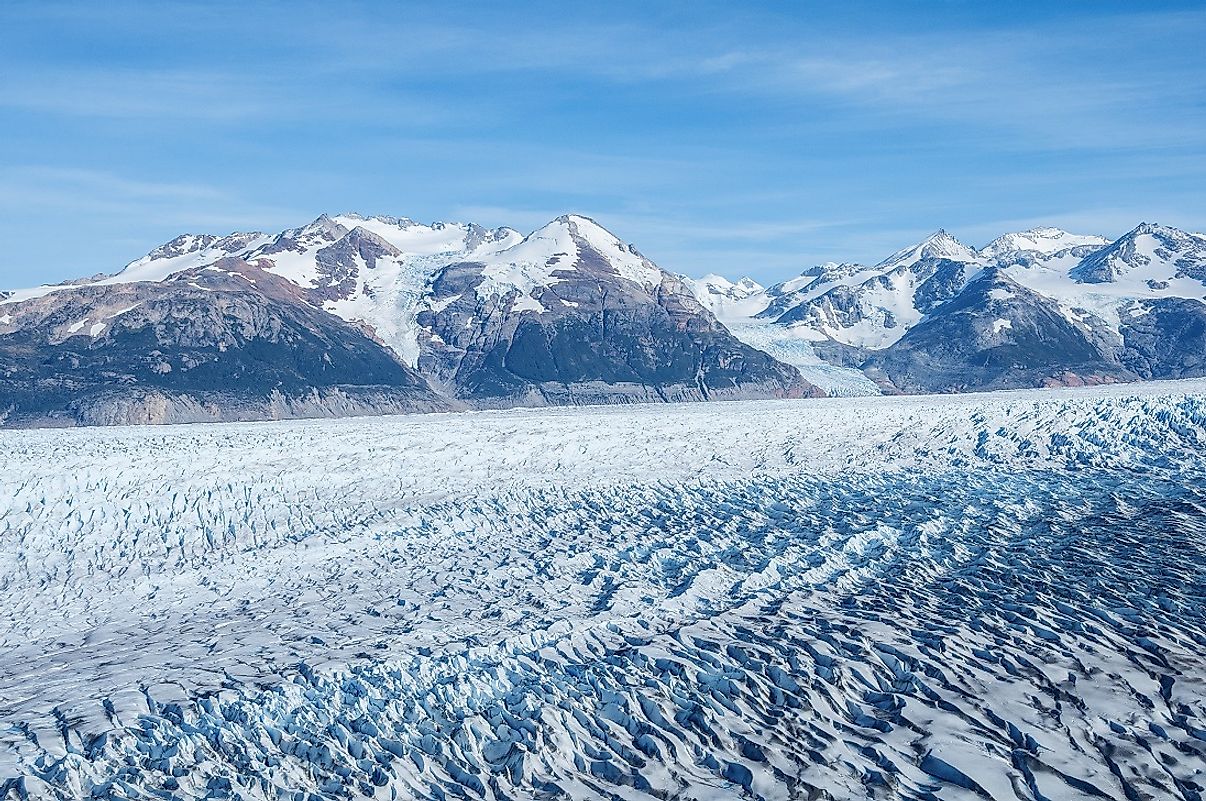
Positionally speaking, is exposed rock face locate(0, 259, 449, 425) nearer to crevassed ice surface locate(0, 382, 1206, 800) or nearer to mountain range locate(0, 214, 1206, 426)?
mountain range locate(0, 214, 1206, 426)

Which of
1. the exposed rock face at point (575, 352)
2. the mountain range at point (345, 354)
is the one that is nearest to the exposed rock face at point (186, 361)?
the mountain range at point (345, 354)

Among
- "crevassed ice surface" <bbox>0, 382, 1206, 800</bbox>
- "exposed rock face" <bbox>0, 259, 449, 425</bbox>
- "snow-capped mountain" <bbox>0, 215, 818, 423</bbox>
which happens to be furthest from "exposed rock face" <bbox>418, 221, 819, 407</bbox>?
"crevassed ice surface" <bbox>0, 382, 1206, 800</bbox>

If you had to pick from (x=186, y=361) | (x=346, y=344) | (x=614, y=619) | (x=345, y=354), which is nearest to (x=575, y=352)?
(x=346, y=344)

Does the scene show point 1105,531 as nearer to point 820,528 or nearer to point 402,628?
point 820,528

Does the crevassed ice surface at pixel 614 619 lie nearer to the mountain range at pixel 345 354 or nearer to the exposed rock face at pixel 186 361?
the mountain range at pixel 345 354

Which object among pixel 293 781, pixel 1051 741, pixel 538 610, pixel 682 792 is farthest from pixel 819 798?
pixel 538 610
